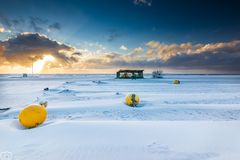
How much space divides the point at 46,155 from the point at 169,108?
7.67 m

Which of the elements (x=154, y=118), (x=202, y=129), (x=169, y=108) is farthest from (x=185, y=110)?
(x=202, y=129)

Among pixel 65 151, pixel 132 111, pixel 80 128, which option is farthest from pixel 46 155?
pixel 132 111

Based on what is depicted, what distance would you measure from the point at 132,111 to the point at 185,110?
291cm

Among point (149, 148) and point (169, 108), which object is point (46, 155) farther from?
point (169, 108)

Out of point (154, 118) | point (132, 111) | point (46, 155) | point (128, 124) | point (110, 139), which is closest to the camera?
point (46, 155)

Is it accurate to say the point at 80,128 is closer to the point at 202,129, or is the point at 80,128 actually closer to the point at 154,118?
the point at 202,129

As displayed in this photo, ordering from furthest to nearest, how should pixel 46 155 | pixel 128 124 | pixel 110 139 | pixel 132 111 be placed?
pixel 132 111
pixel 128 124
pixel 110 139
pixel 46 155

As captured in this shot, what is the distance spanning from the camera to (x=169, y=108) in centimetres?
1012

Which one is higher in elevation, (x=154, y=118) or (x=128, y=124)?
(x=128, y=124)

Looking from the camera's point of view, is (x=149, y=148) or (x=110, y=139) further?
(x=110, y=139)

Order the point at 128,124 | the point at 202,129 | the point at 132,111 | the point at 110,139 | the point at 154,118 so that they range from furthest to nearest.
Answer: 1. the point at 132,111
2. the point at 154,118
3. the point at 128,124
4. the point at 202,129
5. the point at 110,139

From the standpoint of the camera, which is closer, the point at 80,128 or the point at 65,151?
the point at 65,151

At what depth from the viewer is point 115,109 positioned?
33.1ft

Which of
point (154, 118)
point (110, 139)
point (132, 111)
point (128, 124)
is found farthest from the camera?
point (132, 111)
